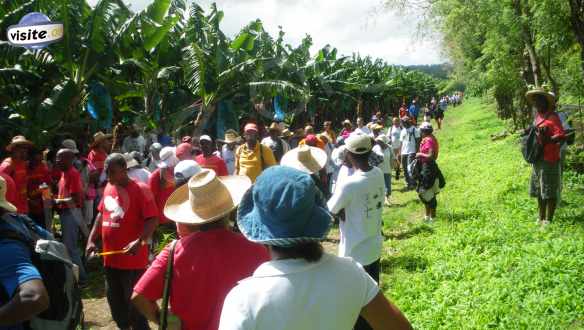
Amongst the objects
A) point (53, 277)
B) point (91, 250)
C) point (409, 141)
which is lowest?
point (91, 250)

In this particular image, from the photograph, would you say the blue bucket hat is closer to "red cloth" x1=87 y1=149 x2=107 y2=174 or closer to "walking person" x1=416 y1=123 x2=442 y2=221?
"walking person" x1=416 y1=123 x2=442 y2=221

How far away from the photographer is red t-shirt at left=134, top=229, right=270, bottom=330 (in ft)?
7.87

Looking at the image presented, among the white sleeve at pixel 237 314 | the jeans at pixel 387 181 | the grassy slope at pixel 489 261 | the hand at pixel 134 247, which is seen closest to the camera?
the white sleeve at pixel 237 314

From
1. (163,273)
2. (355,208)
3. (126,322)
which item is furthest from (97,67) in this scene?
(163,273)

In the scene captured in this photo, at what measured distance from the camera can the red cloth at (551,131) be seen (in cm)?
611

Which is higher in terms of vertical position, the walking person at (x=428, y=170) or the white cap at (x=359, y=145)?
the white cap at (x=359, y=145)

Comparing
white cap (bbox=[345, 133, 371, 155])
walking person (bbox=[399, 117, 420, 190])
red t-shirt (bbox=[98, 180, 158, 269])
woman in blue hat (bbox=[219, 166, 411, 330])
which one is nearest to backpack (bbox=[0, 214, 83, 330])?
woman in blue hat (bbox=[219, 166, 411, 330])

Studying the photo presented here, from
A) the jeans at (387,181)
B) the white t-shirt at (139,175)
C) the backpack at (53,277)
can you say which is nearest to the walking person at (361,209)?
the backpack at (53,277)

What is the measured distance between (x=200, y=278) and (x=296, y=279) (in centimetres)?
84

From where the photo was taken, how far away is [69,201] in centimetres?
607

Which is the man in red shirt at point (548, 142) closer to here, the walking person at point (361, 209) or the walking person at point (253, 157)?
the walking person at point (361, 209)

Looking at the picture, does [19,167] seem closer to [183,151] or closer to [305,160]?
[183,151]

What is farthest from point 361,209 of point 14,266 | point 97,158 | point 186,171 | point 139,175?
point 97,158

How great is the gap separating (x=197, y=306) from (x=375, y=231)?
192cm
